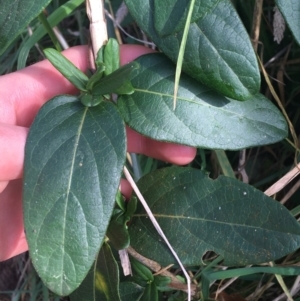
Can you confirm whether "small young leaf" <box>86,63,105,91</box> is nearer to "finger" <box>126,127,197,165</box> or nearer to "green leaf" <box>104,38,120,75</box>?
"green leaf" <box>104,38,120,75</box>

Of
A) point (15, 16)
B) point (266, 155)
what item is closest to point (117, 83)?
point (15, 16)

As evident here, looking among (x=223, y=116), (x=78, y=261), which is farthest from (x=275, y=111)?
(x=78, y=261)

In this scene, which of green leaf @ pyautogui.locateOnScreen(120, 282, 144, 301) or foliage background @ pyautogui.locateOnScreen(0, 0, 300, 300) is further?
foliage background @ pyautogui.locateOnScreen(0, 0, 300, 300)

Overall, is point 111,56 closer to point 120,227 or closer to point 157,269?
point 120,227

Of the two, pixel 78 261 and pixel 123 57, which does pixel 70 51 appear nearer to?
pixel 123 57

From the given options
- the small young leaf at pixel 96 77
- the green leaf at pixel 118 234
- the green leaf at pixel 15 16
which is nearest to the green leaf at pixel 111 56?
the small young leaf at pixel 96 77

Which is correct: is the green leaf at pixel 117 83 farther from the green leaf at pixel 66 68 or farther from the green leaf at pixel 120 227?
the green leaf at pixel 120 227

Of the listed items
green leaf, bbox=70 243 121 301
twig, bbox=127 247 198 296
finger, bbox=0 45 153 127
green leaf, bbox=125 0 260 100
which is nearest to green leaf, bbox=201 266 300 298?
twig, bbox=127 247 198 296
